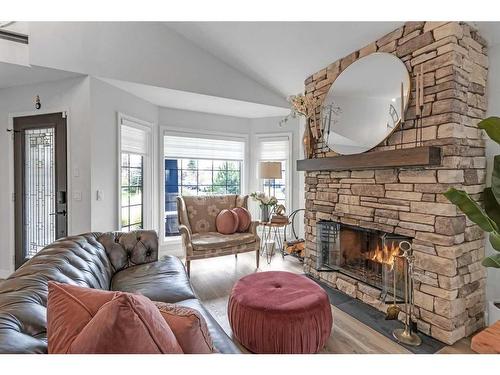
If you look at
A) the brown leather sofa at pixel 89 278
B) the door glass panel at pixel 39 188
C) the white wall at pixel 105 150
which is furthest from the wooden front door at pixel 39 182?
the brown leather sofa at pixel 89 278

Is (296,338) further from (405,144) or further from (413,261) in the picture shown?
(405,144)

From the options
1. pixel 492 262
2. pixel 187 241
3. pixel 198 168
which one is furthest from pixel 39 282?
pixel 198 168

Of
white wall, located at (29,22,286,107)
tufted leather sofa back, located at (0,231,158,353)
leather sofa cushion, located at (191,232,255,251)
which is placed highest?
white wall, located at (29,22,286,107)

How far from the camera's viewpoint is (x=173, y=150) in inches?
171

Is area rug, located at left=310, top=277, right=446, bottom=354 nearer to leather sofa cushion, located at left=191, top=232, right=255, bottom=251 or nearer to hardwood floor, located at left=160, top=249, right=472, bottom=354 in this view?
hardwood floor, located at left=160, top=249, right=472, bottom=354

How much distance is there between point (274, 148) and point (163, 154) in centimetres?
193

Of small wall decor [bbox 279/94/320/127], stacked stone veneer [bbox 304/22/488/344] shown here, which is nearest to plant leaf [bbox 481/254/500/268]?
stacked stone veneer [bbox 304/22/488/344]

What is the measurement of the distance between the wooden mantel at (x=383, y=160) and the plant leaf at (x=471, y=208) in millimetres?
395

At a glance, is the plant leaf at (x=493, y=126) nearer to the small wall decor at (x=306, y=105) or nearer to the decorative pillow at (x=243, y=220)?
the small wall decor at (x=306, y=105)

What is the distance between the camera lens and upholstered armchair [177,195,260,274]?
3.24 metres

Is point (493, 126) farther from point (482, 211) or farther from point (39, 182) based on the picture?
point (39, 182)

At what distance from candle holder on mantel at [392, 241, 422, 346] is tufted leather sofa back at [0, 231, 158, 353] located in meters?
2.17

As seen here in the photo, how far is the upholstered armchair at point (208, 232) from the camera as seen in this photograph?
127 inches

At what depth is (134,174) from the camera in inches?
150
